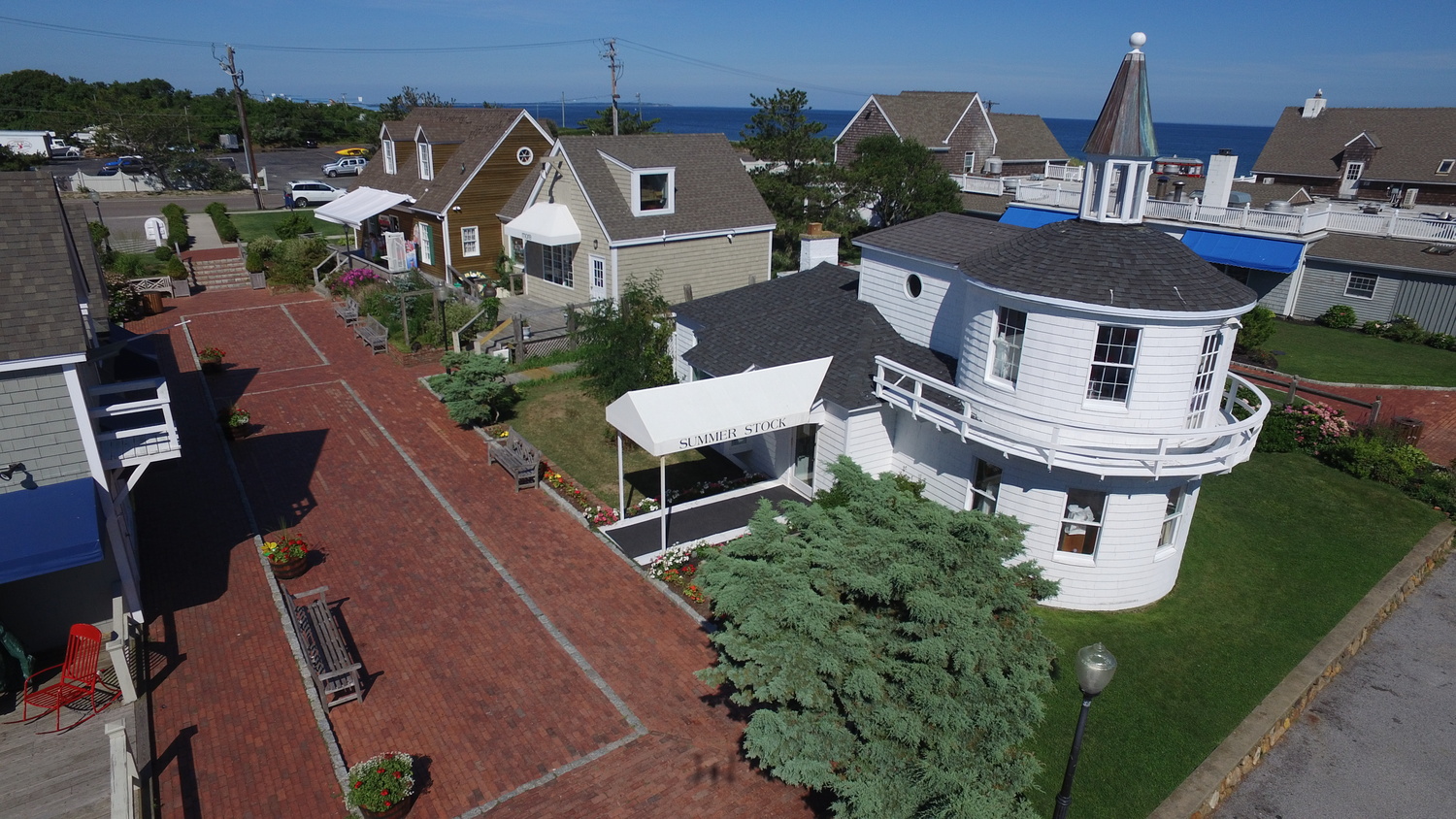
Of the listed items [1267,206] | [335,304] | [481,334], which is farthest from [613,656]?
[1267,206]

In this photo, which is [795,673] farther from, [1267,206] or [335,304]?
[1267,206]

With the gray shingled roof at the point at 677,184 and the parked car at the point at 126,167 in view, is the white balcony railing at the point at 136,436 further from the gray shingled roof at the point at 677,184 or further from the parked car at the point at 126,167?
the parked car at the point at 126,167

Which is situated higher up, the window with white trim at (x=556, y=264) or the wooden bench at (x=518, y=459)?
the window with white trim at (x=556, y=264)

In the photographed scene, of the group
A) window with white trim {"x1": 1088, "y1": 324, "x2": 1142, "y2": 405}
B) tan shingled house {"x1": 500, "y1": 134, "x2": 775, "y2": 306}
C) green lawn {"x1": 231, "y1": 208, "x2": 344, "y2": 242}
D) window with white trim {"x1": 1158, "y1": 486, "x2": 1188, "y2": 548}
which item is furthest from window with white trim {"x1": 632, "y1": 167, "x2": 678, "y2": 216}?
green lawn {"x1": 231, "y1": 208, "x2": 344, "y2": 242}

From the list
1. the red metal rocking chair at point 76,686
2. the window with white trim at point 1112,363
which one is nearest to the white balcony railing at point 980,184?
the window with white trim at point 1112,363

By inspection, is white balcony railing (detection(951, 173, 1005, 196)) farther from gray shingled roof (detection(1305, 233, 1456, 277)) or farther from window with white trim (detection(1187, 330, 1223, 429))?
window with white trim (detection(1187, 330, 1223, 429))

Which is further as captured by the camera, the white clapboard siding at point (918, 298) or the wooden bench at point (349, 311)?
the wooden bench at point (349, 311)
